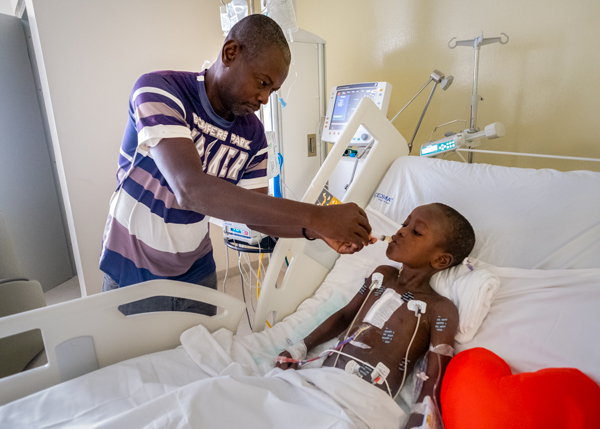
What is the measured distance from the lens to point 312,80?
9.52 ft

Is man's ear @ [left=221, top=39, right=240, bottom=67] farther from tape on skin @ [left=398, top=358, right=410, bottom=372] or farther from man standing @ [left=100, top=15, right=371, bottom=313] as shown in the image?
tape on skin @ [left=398, top=358, right=410, bottom=372]

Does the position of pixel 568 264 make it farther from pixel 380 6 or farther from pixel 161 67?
pixel 161 67

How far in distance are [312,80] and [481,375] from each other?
2405 millimetres

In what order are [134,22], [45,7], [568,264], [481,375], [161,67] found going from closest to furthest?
[481,375], [568,264], [45,7], [134,22], [161,67]

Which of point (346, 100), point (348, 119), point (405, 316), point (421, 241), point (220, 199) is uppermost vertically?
point (346, 100)

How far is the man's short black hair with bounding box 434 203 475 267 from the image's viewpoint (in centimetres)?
144

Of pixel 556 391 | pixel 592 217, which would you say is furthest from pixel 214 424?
pixel 592 217

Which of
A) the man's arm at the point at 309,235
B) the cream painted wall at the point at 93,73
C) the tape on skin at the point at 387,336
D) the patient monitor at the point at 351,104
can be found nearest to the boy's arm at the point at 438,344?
the tape on skin at the point at 387,336

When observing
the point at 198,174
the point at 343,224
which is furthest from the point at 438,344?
the point at 198,174

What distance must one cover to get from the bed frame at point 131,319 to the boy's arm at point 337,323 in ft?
0.73

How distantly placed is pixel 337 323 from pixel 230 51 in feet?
3.57

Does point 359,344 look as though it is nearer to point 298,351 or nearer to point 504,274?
point 298,351

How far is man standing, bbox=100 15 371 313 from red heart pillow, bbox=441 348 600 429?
1.65 ft

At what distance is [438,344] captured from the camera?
127 centimetres
